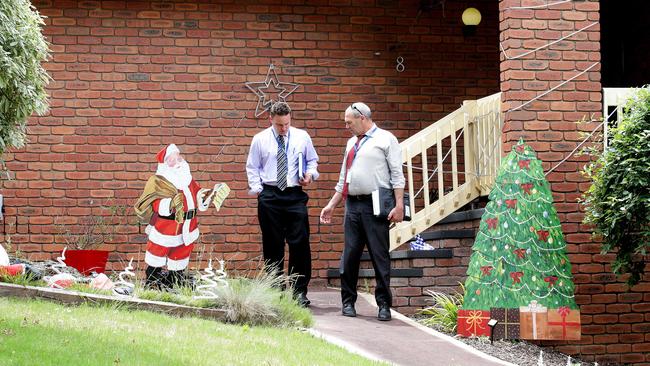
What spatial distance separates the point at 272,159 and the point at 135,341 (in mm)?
3193

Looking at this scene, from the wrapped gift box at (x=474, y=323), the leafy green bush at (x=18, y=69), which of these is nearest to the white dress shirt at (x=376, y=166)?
the wrapped gift box at (x=474, y=323)

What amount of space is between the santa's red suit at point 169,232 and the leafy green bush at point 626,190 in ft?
11.2

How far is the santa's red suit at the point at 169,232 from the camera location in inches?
358

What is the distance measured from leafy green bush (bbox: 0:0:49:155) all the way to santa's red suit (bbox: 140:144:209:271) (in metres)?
1.35

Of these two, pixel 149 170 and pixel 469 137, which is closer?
pixel 469 137

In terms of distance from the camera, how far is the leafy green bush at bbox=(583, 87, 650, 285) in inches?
346

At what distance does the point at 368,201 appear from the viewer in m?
9.40

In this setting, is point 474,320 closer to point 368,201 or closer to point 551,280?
point 551,280

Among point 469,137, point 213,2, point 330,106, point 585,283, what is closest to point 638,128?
point 585,283

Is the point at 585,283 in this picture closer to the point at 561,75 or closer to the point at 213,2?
the point at 561,75

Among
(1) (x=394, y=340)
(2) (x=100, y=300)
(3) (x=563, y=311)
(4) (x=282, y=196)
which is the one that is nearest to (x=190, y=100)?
(4) (x=282, y=196)

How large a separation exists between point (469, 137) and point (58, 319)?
507 centimetres

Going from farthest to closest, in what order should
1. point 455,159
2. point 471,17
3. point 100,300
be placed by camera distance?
point 471,17 → point 455,159 → point 100,300

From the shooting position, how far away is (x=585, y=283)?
9891 mm
